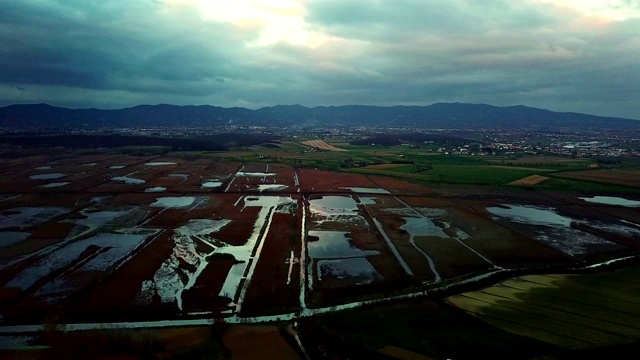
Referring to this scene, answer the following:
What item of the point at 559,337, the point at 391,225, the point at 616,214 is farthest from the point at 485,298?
the point at 616,214

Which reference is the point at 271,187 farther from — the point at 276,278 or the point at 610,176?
the point at 610,176

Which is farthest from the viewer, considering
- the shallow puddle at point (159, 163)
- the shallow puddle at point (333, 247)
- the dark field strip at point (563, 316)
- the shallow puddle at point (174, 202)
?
the shallow puddle at point (159, 163)

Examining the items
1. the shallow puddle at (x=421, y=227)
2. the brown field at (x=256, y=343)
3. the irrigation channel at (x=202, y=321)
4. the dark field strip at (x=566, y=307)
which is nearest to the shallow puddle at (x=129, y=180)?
the shallow puddle at (x=421, y=227)

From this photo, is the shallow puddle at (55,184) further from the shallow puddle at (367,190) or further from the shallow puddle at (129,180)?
the shallow puddle at (367,190)

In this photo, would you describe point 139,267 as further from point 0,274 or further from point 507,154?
point 507,154

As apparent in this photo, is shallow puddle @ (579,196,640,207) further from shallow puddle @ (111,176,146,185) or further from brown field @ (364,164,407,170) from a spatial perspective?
shallow puddle @ (111,176,146,185)

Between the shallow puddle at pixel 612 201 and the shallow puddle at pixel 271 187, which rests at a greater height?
the shallow puddle at pixel 612 201
